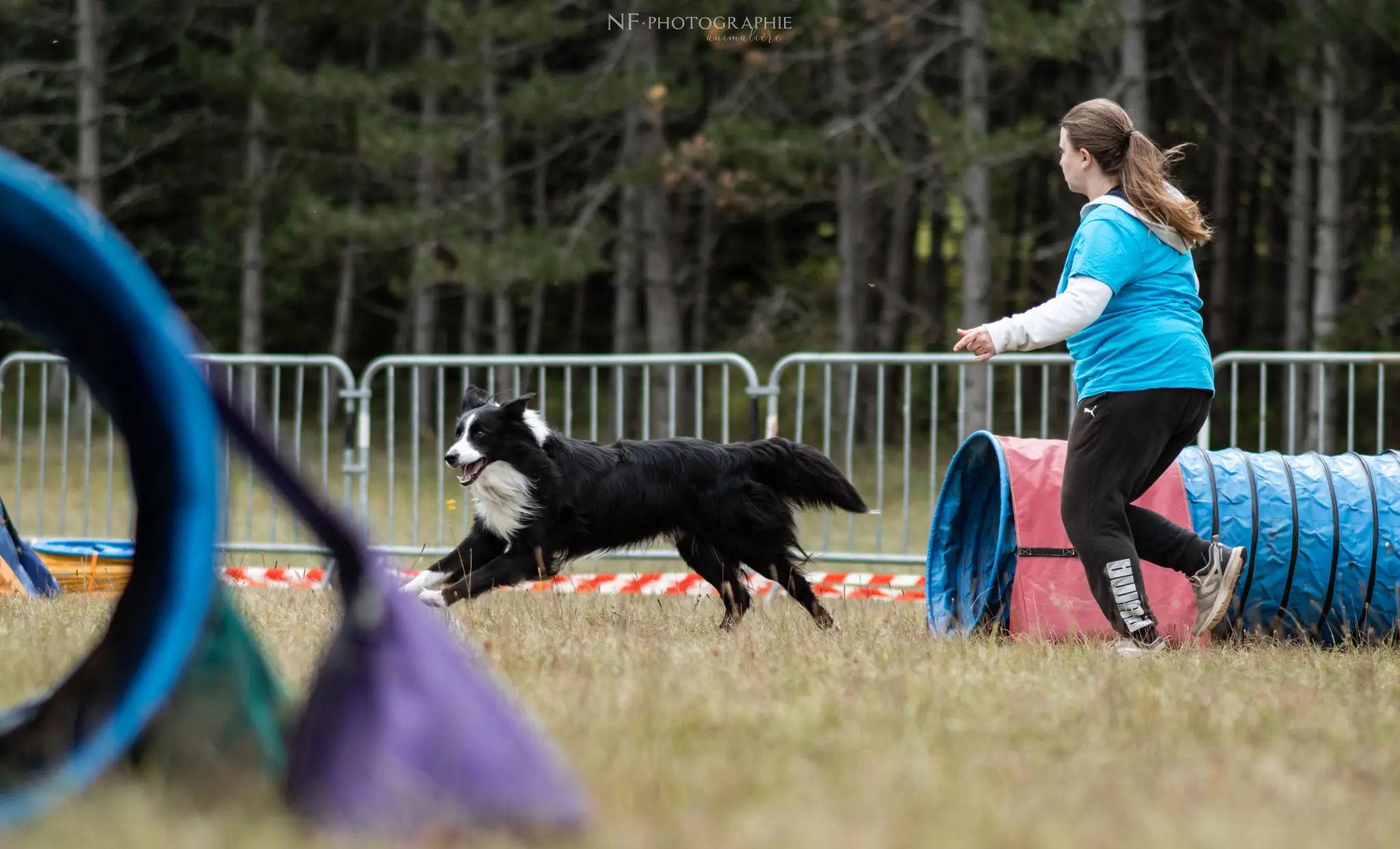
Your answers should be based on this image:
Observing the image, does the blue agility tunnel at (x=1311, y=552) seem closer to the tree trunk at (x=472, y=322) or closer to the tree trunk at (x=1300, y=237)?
the tree trunk at (x=1300, y=237)

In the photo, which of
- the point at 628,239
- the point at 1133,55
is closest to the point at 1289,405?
the point at 1133,55

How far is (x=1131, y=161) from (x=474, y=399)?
10.5 ft

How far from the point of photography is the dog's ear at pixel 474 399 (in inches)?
254

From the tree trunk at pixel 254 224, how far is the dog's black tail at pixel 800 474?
16255mm

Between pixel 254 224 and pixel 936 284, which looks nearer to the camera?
pixel 254 224

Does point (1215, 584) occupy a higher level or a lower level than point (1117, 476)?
lower

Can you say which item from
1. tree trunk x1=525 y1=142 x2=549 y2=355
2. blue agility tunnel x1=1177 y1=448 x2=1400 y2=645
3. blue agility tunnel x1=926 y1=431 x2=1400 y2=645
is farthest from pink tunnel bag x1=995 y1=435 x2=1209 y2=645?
tree trunk x1=525 y1=142 x2=549 y2=355

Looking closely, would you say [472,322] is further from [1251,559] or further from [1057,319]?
[1057,319]

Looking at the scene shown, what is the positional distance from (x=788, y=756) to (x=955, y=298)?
25.4 metres

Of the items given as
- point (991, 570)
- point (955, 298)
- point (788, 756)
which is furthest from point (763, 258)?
point (788, 756)

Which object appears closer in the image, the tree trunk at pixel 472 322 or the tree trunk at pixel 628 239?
the tree trunk at pixel 628 239

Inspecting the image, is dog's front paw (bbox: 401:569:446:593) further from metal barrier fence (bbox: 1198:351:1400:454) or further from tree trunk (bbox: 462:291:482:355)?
tree trunk (bbox: 462:291:482:355)

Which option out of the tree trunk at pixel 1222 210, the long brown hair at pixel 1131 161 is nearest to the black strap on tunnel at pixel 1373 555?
the long brown hair at pixel 1131 161

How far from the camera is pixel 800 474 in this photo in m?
6.11
